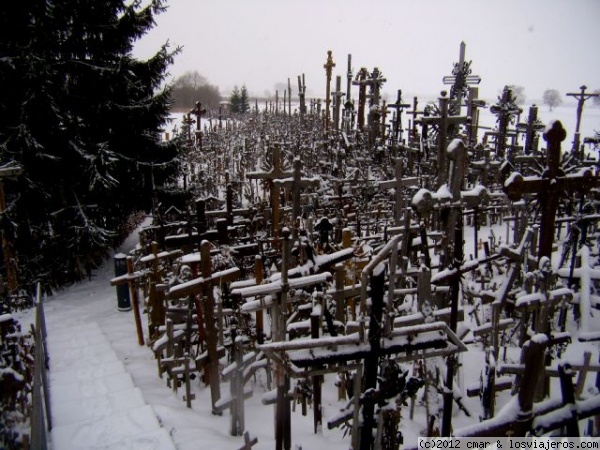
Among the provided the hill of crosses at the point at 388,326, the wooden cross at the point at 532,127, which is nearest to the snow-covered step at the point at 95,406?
the hill of crosses at the point at 388,326

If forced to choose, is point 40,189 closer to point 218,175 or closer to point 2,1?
point 2,1

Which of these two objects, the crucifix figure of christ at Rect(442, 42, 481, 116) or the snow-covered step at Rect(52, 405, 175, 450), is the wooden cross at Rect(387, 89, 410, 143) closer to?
the crucifix figure of christ at Rect(442, 42, 481, 116)

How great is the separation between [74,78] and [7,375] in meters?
8.18

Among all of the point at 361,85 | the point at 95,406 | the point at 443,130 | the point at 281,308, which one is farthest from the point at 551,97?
the point at 95,406

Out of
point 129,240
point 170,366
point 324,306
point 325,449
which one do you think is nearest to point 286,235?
point 324,306

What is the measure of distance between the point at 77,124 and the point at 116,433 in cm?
805

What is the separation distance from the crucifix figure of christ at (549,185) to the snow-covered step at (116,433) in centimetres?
485

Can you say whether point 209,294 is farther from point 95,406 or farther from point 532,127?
point 532,127

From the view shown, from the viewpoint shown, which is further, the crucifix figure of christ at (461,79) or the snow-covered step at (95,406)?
the crucifix figure of christ at (461,79)

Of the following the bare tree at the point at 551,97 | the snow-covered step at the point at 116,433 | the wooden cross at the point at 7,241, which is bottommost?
the snow-covered step at the point at 116,433

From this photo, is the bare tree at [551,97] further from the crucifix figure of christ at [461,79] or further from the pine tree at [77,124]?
the pine tree at [77,124]

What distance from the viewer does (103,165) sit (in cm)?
1052

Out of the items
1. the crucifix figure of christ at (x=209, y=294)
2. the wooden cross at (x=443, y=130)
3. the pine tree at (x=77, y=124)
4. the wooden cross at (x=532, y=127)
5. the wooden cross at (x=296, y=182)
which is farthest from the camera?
the wooden cross at (x=532, y=127)

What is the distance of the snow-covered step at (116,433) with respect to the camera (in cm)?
A: 477
